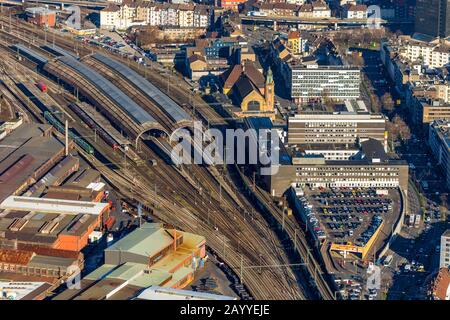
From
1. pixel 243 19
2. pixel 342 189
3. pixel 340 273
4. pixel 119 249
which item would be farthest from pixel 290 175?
pixel 243 19

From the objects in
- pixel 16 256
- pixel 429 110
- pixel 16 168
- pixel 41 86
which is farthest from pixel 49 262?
pixel 41 86

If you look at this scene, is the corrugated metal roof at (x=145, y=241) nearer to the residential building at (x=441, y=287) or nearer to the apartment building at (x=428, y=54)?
the residential building at (x=441, y=287)

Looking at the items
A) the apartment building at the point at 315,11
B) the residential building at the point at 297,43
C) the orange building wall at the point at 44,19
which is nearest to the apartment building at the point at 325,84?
the residential building at the point at 297,43

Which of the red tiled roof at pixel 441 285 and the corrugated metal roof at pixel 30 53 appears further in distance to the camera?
the corrugated metal roof at pixel 30 53

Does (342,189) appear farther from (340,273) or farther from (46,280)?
(46,280)

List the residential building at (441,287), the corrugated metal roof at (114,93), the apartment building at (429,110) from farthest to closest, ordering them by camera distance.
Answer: the apartment building at (429,110) < the corrugated metal roof at (114,93) < the residential building at (441,287)

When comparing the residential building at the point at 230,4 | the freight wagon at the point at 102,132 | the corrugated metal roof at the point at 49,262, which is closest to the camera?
the corrugated metal roof at the point at 49,262

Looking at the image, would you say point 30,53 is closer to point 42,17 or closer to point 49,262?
point 42,17
